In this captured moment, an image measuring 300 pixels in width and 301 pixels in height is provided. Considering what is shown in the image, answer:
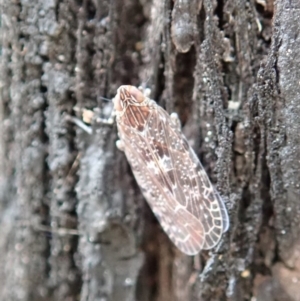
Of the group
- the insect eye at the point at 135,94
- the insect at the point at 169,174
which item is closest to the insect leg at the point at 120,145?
the insect at the point at 169,174

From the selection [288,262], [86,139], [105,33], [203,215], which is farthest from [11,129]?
[288,262]

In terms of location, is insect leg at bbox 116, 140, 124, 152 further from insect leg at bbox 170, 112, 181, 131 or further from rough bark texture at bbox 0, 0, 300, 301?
insect leg at bbox 170, 112, 181, 131

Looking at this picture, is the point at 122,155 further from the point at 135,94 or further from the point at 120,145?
the point at 135,94

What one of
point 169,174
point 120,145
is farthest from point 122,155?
point 169,174

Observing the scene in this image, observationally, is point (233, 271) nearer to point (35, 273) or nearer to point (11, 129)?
point (35, 273)

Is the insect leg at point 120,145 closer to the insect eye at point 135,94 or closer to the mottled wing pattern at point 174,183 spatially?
the mottled wing pattern at point 174,183
